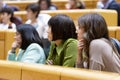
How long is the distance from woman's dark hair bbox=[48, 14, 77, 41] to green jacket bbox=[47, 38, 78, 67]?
3.5 inches

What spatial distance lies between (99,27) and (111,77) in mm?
669

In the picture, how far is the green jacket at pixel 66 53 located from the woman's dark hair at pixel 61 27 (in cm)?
9

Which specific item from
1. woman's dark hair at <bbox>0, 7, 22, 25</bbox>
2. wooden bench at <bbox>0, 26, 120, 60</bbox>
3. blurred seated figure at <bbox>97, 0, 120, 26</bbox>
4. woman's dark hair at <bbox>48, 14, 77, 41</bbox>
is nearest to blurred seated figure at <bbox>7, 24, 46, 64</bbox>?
woman's dark hair at <bbox>48, 14, 77, 41</bbox>

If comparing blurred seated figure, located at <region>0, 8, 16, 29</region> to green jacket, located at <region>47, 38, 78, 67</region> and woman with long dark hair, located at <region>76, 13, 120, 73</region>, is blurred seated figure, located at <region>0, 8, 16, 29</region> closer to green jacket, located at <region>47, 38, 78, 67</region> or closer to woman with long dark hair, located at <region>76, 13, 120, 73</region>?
green jacket, located at <region>47, 38, 78, 67</region>

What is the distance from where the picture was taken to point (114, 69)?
3.30 metres

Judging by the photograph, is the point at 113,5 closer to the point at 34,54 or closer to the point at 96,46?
the point at 34,54

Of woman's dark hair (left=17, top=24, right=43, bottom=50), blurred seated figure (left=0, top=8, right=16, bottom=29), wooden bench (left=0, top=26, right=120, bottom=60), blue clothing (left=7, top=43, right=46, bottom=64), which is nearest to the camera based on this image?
blue clothing (left=7, top=43, right=46, bottom=64)

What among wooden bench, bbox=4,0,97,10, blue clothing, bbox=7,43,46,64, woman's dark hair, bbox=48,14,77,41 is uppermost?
woman's dark hair, bbox=48,14,77,41

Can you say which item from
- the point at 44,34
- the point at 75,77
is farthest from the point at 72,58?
the point at 44,34

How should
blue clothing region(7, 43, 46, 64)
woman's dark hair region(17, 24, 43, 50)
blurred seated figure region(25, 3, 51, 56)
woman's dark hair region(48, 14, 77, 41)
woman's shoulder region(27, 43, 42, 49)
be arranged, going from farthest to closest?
blurred seated figure region(25, 3, 51, 56), woman's dark hair region(17, 24, 43, 50), woman's shoulder region(27, 43, 42, 49), blue clothing region(7, 43, 46, 64), woman's dark hair region(48, 14, 77, 41)

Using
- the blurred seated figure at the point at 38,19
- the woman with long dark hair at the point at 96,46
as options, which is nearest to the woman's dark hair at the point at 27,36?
the woman with long dark hair at the point at 96,46

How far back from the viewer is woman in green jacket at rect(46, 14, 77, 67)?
384 cm

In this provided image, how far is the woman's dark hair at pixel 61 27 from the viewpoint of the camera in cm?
395

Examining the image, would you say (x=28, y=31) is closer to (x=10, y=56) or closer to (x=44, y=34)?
(x=10, y=56)
